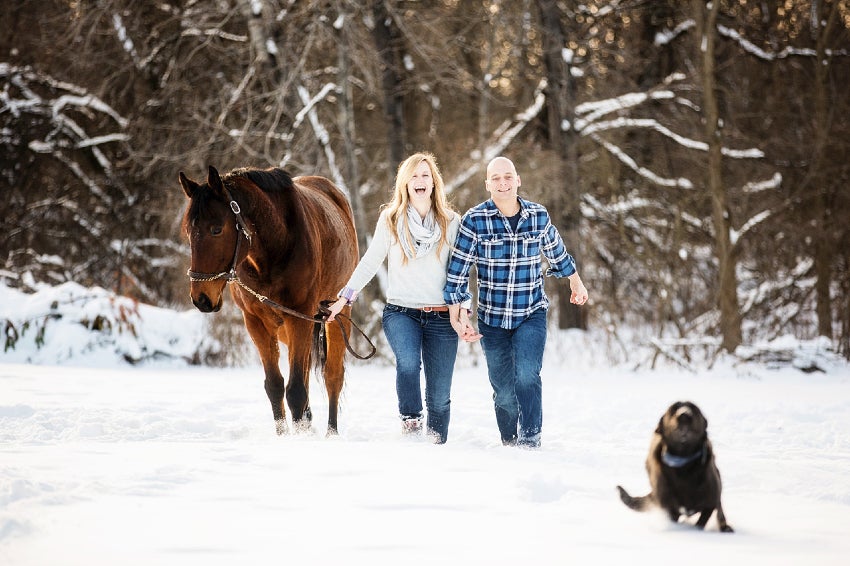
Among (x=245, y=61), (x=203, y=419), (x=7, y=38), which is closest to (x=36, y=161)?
(x=7, y=38)

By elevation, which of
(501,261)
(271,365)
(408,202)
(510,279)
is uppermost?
(408,202)

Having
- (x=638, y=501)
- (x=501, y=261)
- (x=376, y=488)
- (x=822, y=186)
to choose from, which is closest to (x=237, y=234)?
(x=501, y=261)

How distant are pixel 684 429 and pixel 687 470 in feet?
0.62

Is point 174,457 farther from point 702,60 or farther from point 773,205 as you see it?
point 773,205

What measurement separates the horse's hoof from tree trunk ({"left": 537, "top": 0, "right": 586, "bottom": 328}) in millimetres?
9220

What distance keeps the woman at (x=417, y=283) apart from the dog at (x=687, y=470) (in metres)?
2.09

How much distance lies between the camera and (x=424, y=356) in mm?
5695

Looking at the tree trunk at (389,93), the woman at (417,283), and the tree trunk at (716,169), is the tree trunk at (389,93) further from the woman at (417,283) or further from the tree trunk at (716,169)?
the woman at (417,283)

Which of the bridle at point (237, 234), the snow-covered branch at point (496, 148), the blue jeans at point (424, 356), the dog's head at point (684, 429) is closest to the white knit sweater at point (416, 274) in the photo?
the blue jeans at point (424, 356)

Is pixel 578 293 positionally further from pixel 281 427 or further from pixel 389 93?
pixel 389 93

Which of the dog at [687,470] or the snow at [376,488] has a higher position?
the dog at [687,470]

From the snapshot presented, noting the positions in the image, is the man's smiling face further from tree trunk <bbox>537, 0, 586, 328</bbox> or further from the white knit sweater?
tree trunk <bbox>537, 0, 586, 328</bbox>

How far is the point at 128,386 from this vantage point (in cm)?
944

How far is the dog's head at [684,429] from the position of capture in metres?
3.44
